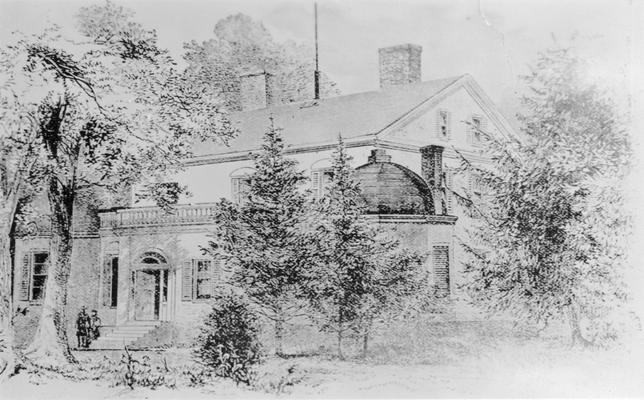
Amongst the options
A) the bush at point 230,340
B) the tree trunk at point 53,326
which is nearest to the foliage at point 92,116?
the tree trunk at point 53,326

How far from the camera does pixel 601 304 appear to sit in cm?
603

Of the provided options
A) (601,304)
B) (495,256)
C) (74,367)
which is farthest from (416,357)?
(74,367)

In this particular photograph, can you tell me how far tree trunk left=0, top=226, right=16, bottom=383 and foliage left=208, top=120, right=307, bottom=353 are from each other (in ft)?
4.99

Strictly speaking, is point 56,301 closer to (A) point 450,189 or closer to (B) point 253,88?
(B) point 253,88

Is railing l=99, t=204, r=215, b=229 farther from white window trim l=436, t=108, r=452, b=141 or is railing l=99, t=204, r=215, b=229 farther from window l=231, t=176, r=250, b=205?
white window trim l=436, t=108, r=452, b=141

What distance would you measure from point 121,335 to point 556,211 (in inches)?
125

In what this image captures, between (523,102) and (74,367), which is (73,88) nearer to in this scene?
(74,367)

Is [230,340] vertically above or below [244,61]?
below

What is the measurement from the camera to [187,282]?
6301 mm

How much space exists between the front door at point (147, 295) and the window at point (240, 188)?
82cm

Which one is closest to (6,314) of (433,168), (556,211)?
(433,168)

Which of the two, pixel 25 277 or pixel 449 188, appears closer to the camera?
pixel 449 188

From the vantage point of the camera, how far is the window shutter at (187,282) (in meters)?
6.23

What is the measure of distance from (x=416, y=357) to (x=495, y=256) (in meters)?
0.90
